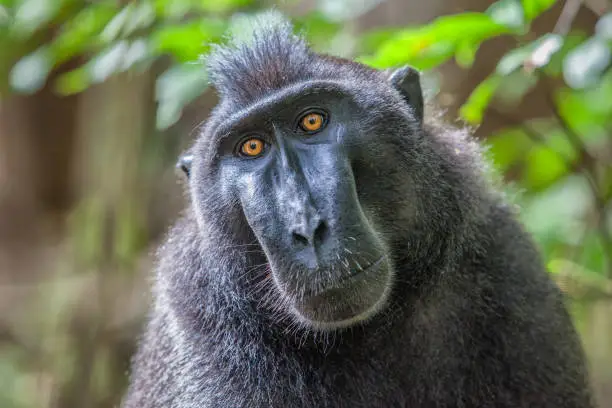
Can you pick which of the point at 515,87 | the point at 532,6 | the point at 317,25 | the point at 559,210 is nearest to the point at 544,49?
the point at 532,6

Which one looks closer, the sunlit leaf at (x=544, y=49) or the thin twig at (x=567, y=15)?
the sunlit leaf at (x=544, y=49)

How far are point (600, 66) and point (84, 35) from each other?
3339mm

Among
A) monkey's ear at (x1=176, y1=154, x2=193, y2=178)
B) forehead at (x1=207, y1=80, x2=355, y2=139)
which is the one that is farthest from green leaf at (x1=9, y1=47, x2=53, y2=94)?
forehead at (x1=207, y1=80, x2=355, y2=139)

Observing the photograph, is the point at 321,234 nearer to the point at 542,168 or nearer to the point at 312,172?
the point at 312,172

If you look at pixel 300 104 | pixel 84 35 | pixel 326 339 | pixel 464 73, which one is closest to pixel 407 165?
pixel 300 104

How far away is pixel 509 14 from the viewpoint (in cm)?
425

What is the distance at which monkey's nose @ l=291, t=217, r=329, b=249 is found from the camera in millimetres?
3740

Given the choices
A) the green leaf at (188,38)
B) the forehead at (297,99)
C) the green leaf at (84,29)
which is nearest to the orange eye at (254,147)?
the forehead at (297,99)

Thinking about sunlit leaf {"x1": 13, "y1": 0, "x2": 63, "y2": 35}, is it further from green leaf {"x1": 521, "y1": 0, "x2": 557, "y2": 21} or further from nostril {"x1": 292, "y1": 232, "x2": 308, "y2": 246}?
green leaf {"x1": 521, "y1": 0, "x2": 557, "y2": 21}

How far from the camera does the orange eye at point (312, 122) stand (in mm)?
4164

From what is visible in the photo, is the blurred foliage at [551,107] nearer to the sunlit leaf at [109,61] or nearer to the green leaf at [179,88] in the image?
the green leaf at [179,88]

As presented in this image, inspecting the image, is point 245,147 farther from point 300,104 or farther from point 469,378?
point 469,378

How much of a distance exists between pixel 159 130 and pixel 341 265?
5.69 metres

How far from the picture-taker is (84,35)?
5.73 meters
